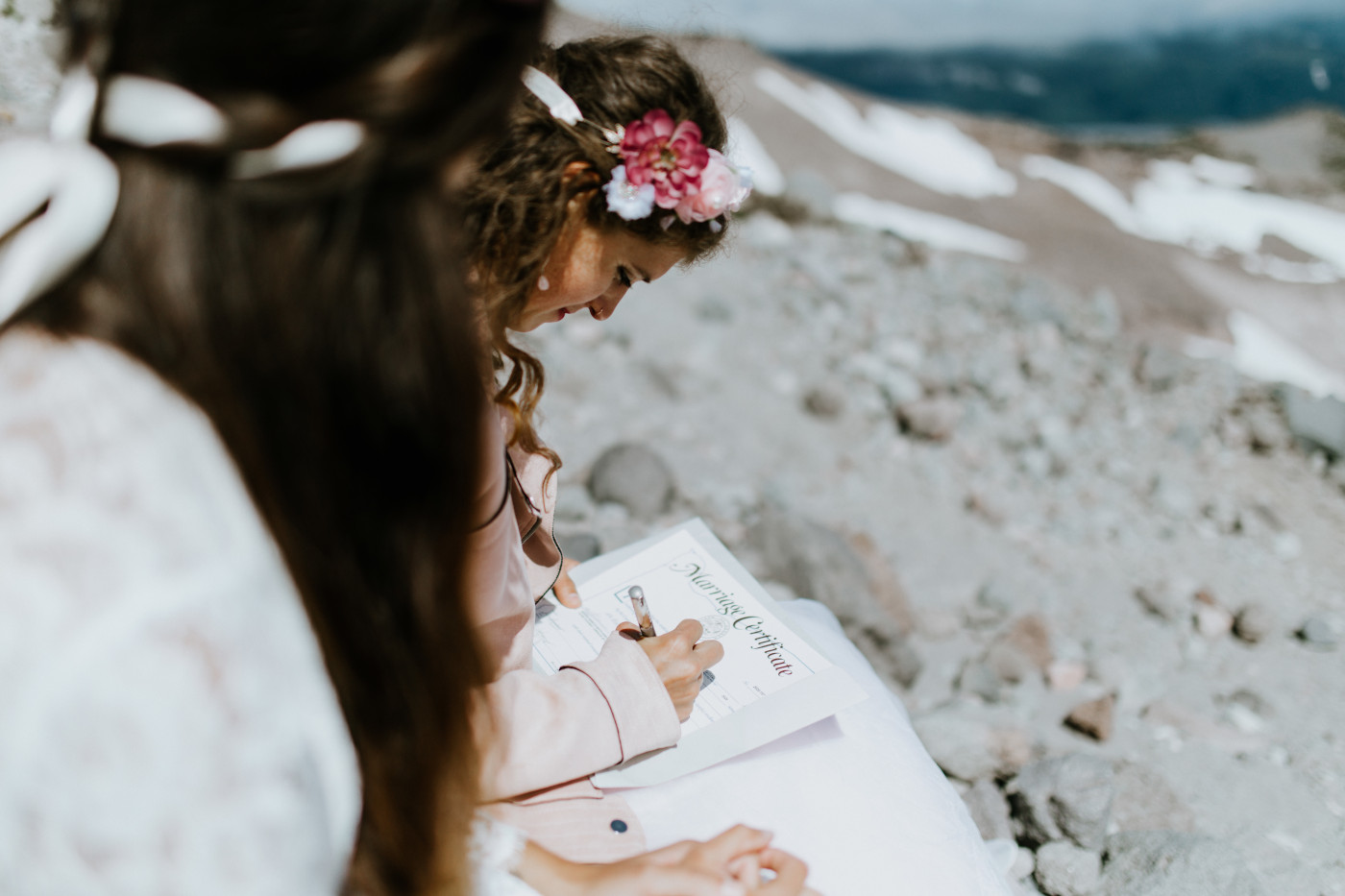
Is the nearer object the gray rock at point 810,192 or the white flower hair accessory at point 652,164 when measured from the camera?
the white flower hair accessory at point 652,164

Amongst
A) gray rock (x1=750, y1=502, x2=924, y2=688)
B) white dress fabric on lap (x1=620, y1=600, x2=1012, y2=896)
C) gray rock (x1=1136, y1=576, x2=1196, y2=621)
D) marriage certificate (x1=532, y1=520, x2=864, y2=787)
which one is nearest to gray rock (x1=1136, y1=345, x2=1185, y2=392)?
gray rock (x1=1136, y1=576, x2=1196, y2=621)

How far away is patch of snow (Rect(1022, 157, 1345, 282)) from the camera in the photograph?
9.61 m

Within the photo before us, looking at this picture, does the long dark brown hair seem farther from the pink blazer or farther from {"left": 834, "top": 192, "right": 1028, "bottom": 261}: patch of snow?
{"left": 834, "top": 192, "right": 1028, "bottom": 261}: patch of snow

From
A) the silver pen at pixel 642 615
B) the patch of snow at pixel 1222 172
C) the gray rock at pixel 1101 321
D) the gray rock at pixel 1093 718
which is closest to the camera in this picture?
the silver pen at pixel 642 615

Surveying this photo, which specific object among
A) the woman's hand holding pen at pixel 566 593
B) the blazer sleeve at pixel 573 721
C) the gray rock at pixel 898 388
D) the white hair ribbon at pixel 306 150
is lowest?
the gray rock at pixel 898 388

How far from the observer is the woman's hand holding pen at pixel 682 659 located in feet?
4.31

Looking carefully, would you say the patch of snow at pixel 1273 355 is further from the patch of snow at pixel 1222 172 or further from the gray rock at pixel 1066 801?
the patch of snow at pixel 1222 172

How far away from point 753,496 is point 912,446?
87 cm

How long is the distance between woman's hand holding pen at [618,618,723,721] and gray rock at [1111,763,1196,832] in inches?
42.3

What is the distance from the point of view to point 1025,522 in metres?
3.20

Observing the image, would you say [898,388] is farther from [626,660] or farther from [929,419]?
[626,660]

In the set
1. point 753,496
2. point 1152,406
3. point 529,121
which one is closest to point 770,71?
point 1152,406

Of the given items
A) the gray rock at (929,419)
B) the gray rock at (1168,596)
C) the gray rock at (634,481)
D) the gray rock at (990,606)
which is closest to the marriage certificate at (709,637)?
the gray rock at (634,481)

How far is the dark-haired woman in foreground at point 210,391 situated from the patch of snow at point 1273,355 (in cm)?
644
